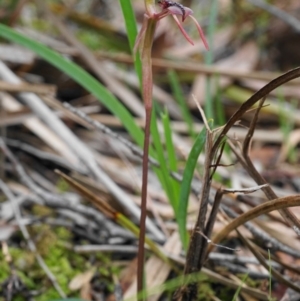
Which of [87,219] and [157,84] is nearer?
[87,219]

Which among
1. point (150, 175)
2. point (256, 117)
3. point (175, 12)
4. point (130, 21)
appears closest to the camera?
point (175, 12)

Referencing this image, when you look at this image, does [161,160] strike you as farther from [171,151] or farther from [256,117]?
[256,117]

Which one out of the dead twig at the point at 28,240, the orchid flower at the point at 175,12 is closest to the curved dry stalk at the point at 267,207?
the orchid flower at the point at 175,12

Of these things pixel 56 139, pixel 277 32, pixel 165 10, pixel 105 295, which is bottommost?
pixel 105 295

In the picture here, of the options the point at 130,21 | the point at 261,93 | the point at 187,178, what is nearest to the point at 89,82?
the point at 130,21

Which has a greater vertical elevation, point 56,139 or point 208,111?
point 208,111

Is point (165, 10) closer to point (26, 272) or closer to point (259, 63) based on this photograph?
point (26, 272)

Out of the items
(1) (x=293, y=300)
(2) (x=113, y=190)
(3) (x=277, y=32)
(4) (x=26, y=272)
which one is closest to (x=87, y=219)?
(2) (x=113, y=190)
